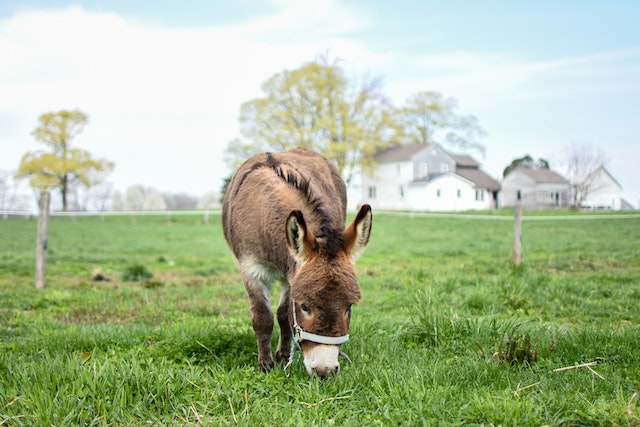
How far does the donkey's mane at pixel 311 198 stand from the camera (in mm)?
3719

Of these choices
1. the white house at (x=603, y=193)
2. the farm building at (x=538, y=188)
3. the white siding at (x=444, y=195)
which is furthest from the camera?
the farm building at (x=538, y=188)

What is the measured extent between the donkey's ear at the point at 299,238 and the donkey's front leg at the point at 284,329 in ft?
3.38

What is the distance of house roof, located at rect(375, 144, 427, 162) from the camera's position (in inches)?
2395

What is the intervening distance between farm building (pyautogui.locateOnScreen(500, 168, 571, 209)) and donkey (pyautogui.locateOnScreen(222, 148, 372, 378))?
59.9 meters

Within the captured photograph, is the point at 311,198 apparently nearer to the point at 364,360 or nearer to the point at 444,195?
the point at 364,360

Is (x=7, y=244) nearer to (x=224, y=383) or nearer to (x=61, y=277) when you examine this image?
(x=61, y=277)

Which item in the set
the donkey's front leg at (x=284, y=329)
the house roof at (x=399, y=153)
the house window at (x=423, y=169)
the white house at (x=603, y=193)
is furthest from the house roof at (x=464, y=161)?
the donkey's front leg at (x=284, y=329)

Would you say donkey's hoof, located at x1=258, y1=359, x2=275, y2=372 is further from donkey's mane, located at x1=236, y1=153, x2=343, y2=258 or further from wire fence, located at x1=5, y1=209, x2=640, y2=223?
wire fence, located at x1=5, y1=209, x2=640, y2=223

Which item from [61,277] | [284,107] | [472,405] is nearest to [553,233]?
[61,277]

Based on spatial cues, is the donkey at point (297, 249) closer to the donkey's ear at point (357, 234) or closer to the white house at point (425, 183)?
the donkey's ear at point (357, 234)

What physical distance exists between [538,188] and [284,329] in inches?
2473

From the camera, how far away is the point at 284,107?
5184 centimetres

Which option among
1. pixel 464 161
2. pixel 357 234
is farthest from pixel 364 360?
pixel 464 161

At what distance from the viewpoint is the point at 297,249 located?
147 inches
